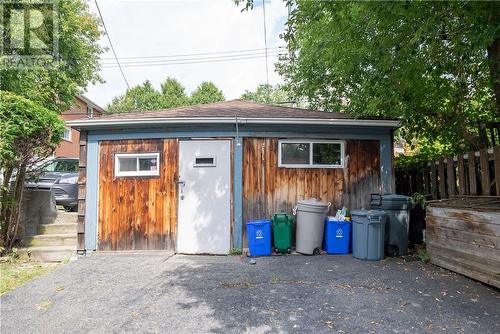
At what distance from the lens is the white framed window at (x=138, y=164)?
22.4 ft

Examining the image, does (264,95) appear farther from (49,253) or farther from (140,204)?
(49,253)

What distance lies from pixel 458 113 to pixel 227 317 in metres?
6.18

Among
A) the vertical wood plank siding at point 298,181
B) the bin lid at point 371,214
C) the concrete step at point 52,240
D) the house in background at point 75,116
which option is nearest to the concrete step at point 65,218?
the concrete step at point 52,240

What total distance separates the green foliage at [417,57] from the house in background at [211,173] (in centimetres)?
74

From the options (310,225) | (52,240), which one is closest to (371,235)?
(310,225)

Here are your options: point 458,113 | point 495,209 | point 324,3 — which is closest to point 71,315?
point 324,3

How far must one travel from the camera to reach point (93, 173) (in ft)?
22.5

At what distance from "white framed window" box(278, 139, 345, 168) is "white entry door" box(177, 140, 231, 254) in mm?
1215

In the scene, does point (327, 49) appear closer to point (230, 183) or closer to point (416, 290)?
point (230, 183)

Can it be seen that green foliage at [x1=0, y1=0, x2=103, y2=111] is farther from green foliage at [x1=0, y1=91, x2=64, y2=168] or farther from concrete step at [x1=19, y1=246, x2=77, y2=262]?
concrete step at [x1=19, y1=246, x2=77, y2=262]

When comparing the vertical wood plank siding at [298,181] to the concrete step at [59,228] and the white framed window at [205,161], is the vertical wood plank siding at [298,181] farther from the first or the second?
the concrete step at [59,228]

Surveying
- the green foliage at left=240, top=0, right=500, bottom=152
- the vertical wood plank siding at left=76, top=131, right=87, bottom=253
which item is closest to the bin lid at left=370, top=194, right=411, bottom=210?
the green foliage at left=240, top=0, right=500, bottom=152

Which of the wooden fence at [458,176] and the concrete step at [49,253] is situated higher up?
the wooden fence at [458,176]

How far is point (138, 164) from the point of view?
689 cm
